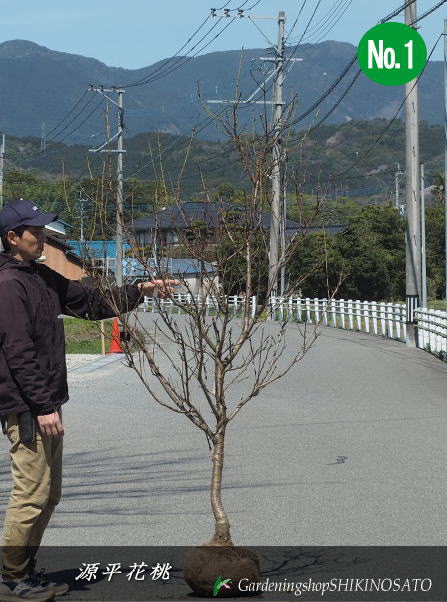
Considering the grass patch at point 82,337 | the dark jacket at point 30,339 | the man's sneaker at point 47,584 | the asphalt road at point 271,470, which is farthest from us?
the grass patch at point 82,337

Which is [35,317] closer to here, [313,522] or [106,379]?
[313,522]

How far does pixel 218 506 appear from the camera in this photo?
5.85 m

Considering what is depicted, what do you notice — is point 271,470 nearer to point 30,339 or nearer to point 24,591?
point 24,591

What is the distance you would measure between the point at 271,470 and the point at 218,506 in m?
3.88

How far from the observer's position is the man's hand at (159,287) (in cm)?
604

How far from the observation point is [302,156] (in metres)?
6.48

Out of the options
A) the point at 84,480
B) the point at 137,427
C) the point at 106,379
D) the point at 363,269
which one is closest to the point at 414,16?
the point at 106,379

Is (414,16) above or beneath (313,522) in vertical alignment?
above

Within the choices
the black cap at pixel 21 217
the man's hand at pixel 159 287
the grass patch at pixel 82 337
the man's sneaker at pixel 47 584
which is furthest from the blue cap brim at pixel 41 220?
the grass patch at pixel 82 337

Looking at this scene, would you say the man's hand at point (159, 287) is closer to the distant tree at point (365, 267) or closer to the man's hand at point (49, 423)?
the man's hand at point (49, 423)

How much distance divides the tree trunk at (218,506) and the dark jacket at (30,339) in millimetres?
888

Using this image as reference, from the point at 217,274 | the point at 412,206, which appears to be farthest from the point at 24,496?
the point at 412,206

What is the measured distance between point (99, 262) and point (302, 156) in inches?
52.5

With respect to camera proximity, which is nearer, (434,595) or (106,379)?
(434,595)
